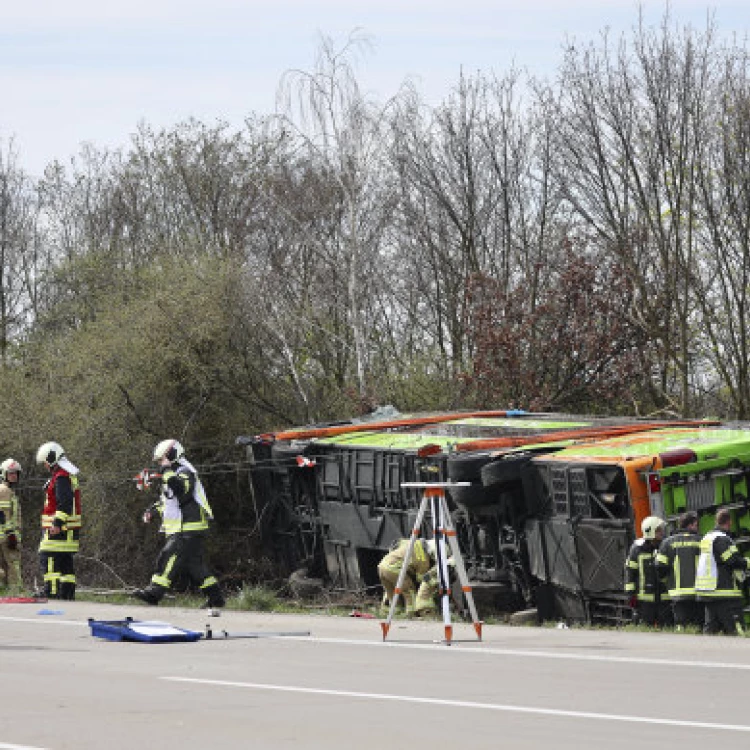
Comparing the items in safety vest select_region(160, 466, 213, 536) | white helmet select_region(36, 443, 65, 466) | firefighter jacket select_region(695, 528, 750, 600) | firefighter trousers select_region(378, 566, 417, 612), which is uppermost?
white helmet select_region(36, 443, 65, 466)

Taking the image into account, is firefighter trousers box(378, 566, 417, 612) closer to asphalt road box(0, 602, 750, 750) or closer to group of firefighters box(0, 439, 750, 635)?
group of firefighters box(0, 439, 750, 635)

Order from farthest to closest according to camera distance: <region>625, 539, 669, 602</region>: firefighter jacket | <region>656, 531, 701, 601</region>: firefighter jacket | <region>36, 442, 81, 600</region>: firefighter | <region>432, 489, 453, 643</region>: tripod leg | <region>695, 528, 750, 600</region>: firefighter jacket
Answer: <region>36, 442, 81, 600</region>: firefighter < <region>625, 539, 669, 602</region>: firefighter jacket < <region>656, 531, 701, 601</region>: firefighter jacket < <region>695, 528, 750, 600</region>: firefighter jacket < <region>432, 489, 453, 643</region>: tripod leg

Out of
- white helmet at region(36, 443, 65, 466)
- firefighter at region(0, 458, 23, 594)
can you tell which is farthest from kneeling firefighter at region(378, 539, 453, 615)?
firefighter at region(0, 458, 23, 594)

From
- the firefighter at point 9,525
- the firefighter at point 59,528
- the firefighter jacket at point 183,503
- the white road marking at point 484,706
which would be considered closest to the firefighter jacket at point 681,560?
the firefighter jacket at point 183,503

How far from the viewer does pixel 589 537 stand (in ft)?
51.7

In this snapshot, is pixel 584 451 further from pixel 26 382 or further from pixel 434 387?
pixel 26 382

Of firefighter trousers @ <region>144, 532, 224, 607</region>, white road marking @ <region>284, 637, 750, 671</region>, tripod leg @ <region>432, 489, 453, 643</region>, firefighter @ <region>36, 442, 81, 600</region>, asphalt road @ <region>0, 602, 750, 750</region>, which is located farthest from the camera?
firefighter @ <region>36, 442, 81, 600</region>

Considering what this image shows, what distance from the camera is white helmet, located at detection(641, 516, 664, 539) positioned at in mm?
14539

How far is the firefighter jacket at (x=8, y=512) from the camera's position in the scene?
21.0m

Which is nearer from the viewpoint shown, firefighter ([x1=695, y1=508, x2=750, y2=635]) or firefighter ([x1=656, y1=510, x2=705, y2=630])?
firefighter ([x1=695, y1=508, x2=750, y2=635])

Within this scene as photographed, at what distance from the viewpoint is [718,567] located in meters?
13.7

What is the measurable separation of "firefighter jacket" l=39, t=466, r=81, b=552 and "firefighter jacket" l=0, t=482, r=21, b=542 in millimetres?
2912

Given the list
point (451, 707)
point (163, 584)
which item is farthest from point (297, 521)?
point (451, 707)

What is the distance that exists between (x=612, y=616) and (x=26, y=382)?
16.0 metres
